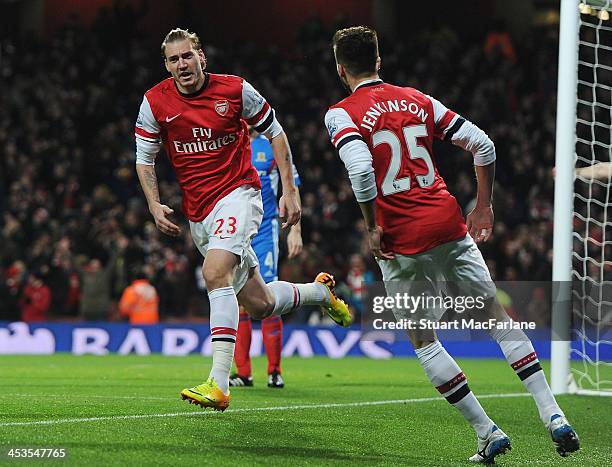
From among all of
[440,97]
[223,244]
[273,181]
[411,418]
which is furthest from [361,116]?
[440,97]

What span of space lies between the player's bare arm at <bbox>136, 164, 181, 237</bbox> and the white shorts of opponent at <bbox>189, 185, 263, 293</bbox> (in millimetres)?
189

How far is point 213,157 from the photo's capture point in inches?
268

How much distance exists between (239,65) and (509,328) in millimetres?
20432

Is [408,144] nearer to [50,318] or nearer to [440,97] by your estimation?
[50,318]

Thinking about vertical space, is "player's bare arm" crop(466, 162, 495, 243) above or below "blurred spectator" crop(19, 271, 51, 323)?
above

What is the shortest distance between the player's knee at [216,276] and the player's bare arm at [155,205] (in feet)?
1.16

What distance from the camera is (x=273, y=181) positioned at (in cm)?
975

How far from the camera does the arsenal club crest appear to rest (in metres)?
6.79

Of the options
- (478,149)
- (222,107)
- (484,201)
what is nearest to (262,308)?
(222,107)

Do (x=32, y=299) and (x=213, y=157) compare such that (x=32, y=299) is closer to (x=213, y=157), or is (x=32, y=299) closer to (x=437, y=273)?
(x=213, y=157)

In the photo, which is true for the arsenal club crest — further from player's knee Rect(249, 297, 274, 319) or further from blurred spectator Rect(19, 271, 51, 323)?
blurred spectator Rect(19, 271, 51, 323)

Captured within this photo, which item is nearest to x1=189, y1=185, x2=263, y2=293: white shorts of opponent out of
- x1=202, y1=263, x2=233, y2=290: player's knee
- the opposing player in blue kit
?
x1=202, y1=263, x2=233, y2=290: player's knee

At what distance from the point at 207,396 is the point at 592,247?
13.2 metres

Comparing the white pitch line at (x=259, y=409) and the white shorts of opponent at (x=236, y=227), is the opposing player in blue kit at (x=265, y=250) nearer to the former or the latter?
the white pitch line at (x=259, y=409)
